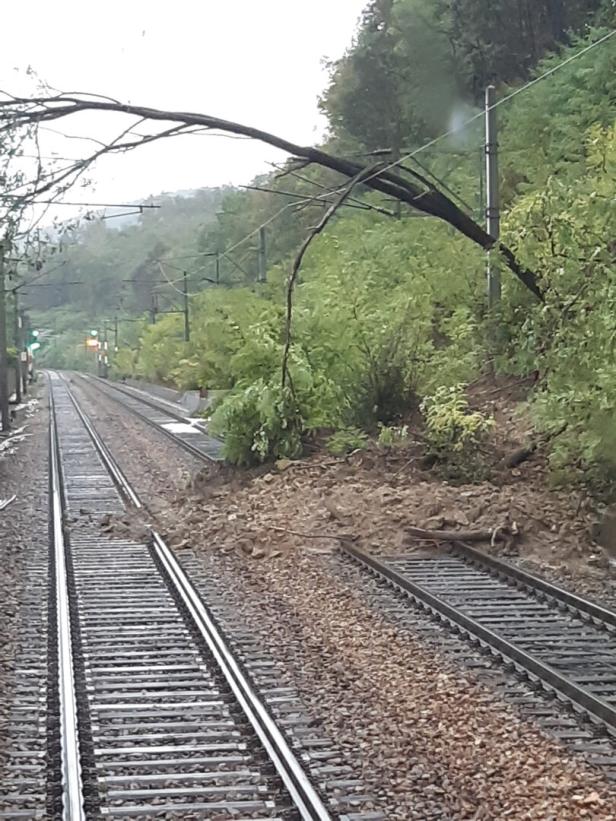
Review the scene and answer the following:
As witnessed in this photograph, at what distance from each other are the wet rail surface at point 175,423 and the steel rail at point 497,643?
420 inches

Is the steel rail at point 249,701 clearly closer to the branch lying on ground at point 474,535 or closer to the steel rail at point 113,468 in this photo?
the branch lying on ground at point 474,535

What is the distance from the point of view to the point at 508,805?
6.31 metres

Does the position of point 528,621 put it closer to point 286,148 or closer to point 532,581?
point 532,581

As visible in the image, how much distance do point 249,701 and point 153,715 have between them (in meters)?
0.67

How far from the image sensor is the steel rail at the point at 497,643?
7.84 meters

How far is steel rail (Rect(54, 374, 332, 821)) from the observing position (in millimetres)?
6340

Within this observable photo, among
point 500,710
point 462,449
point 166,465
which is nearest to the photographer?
point 500,710

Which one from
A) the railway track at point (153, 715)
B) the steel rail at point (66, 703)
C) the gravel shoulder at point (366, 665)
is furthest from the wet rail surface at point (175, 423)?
the railway track at point (153, 715)

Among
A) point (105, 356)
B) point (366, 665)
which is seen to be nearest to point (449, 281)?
point (366, 665)

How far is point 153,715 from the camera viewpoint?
8141 mm

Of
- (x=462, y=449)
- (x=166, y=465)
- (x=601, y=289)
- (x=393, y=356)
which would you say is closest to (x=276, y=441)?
(x=393, y=356)

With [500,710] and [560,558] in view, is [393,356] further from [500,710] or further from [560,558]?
[500,710]

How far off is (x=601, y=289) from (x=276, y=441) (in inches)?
339

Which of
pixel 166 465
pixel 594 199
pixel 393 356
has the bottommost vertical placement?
pixel 166 465
